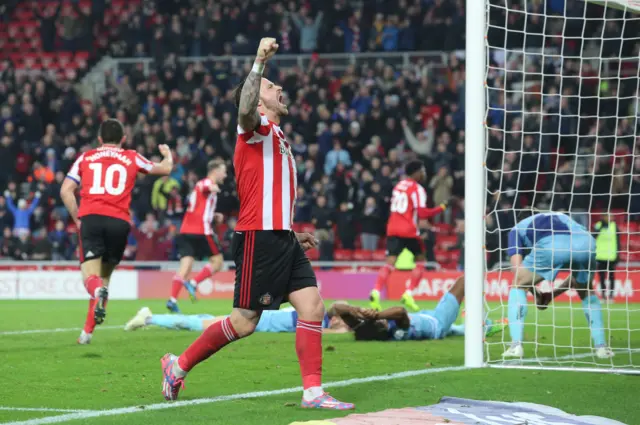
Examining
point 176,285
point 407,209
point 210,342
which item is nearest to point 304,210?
point 407,209

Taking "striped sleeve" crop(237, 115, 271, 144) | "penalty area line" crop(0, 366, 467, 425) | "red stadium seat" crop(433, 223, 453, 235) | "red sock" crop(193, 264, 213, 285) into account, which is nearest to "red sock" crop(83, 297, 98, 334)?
"penalty area line" crop(0, 366, 467, 425)

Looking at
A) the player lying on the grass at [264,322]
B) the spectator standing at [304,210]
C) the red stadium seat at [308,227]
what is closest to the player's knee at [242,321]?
the player lying on the grass at [264,322]

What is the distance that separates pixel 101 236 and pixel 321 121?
13746 millimetres

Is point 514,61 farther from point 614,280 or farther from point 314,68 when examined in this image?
point 614,280

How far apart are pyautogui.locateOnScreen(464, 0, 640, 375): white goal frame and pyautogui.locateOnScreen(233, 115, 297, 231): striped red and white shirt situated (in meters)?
2.41

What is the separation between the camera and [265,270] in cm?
597

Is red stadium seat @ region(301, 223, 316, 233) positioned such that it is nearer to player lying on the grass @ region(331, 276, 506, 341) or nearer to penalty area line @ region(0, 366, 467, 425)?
player lying on the grass @ region(331, 276, 506, 341)

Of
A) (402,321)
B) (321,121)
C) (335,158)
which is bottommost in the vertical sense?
(402,321)

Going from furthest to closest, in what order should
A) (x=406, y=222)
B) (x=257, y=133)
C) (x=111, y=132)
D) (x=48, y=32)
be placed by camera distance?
(x=48, y=32) → (x=406, y=222) → (x=111, y=132) → (x=257, y=133)

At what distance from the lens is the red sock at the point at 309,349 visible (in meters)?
5.96

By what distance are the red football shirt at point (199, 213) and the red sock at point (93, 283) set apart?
587 cm

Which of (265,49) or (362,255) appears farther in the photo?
(362,255)

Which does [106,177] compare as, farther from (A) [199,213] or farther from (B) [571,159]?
(B) [571,159]

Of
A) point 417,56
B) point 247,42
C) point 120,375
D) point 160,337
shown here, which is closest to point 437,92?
point 417,56
